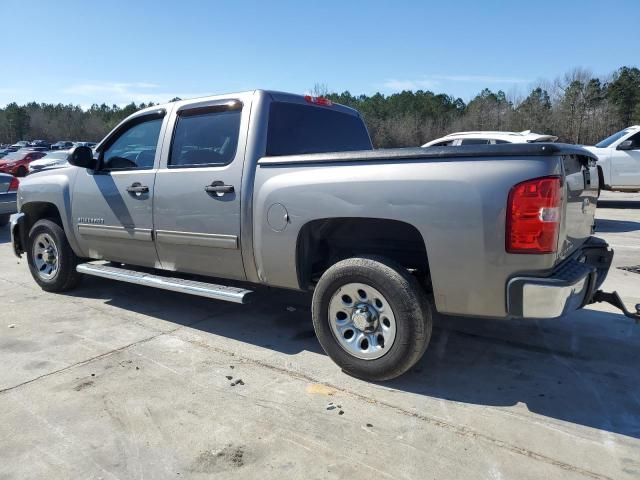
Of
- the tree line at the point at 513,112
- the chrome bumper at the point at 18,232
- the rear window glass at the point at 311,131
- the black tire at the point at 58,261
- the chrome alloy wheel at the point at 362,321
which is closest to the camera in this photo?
the chrome alloy wheel at the point at 362,321

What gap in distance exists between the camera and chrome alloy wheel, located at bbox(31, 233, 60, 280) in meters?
5.81

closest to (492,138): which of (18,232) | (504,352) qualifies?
(504,352)

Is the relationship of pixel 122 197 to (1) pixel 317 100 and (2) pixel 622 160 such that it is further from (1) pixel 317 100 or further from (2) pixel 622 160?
(2) pixel 622 160

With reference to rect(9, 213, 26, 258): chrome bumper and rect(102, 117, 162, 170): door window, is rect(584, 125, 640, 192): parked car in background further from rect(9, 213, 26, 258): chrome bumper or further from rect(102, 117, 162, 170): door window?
rect(9, 213, 26, 258): chrome bumper

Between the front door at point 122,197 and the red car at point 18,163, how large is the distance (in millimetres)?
25679

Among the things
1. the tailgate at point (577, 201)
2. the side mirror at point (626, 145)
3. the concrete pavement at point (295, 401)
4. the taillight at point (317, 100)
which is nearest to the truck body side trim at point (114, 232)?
the concrete pavement at point (295, 401)

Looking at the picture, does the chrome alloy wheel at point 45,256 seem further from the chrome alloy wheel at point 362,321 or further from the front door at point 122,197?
the chrome alloy wheel at point 362,321

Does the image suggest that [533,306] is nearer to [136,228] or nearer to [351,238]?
[351,238]

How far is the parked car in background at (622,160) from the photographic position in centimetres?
1256

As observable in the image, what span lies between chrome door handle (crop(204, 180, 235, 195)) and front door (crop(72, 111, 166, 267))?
0.75 m

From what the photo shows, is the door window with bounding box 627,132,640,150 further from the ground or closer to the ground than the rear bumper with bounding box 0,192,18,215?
further from the ground

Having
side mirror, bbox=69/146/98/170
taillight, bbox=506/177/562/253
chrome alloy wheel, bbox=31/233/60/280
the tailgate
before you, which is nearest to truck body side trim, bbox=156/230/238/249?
side mirror, bbox=69/146/98/170

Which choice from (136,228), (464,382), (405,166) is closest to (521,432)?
(464,382)

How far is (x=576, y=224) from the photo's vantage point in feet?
11.6
